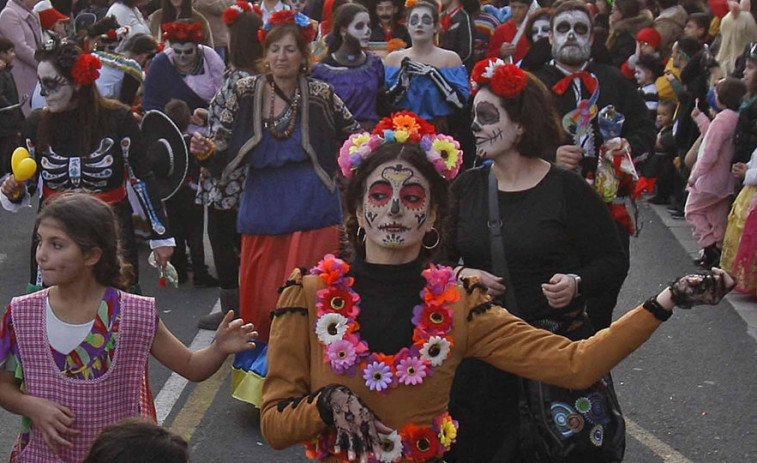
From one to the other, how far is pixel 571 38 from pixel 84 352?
393 centimetres

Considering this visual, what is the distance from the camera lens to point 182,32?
→ 1048 cm

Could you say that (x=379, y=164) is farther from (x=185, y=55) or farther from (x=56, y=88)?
(x=185, y=55)

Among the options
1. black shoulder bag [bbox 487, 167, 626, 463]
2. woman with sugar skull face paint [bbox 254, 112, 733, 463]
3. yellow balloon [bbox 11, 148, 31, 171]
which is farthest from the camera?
yellow balloon [bbox 11, 148, 31, 171]

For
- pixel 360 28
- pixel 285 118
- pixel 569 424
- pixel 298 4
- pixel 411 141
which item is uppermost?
pixel 411 141

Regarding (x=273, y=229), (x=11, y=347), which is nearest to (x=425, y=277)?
(x=11, y=347)

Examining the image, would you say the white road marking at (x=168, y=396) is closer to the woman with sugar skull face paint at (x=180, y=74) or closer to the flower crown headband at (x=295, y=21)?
the flower crown headband at (x=295, y=21)

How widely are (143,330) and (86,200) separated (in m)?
0.46

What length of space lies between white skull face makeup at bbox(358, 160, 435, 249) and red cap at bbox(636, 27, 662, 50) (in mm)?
11546

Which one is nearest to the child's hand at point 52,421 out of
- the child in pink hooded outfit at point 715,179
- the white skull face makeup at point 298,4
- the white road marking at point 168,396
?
the white road marking at point 168,396

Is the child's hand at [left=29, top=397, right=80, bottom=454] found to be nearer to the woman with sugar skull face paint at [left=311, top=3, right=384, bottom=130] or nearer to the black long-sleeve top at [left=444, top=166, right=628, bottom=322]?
the black long-sleeve top at [left=444, top=166, right=628, bottom=322]

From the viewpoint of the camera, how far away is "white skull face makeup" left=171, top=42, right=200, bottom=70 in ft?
34.6

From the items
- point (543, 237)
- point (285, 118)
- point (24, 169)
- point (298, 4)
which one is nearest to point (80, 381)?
point (543, 237)

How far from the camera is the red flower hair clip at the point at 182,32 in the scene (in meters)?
10.4

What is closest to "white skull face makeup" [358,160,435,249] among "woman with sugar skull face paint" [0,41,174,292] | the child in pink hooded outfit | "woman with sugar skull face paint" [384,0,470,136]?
"woman with sugar skull face paint" [0,41,174,292]
